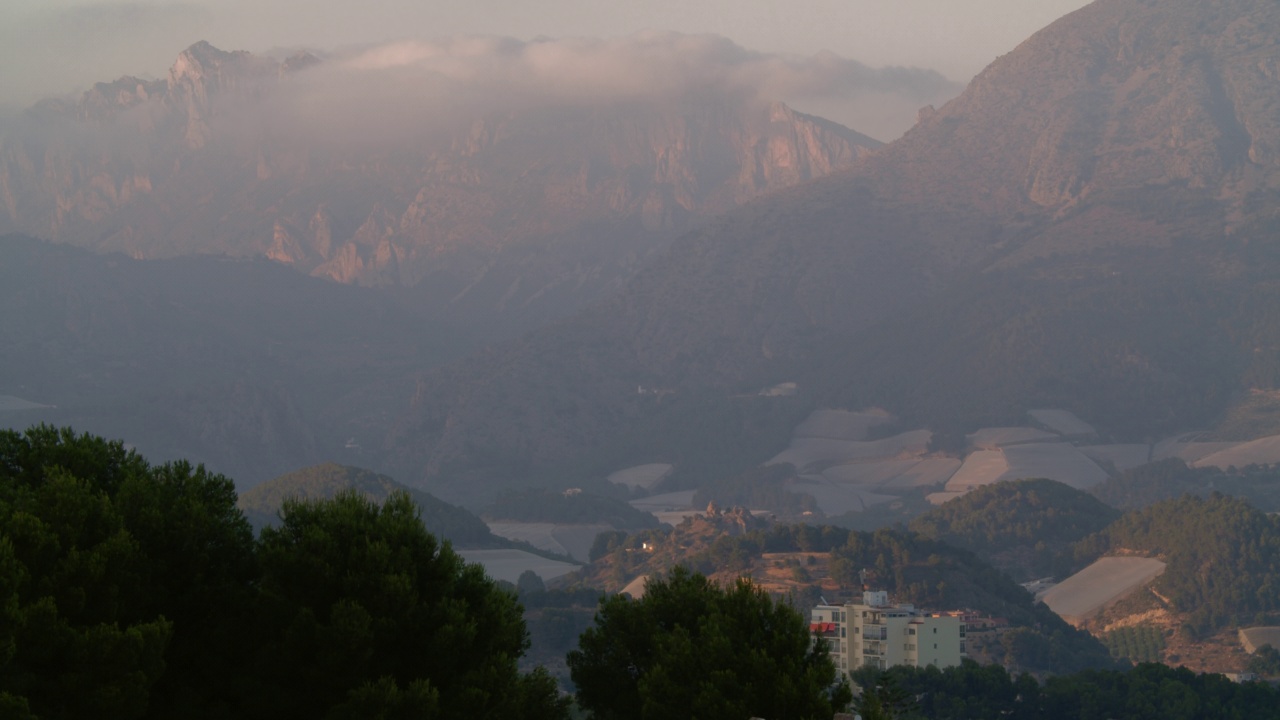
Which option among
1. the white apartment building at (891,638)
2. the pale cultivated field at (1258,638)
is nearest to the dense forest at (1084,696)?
the white apartment building at (891,638)

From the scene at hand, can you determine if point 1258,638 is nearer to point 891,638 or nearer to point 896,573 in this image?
point 896,573

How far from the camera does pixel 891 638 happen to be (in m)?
118

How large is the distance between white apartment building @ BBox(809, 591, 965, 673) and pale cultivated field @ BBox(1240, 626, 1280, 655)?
2469 inches

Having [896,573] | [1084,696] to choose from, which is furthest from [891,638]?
[896,573]

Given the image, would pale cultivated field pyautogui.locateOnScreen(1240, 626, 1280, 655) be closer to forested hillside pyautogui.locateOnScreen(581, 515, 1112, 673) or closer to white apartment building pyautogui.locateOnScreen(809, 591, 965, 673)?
forested hillside pyautogui.locateOnScreen(581, 515, 1112, 673)

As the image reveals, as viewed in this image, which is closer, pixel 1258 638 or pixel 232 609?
pixel 232 609

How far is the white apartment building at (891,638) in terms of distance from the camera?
116 m

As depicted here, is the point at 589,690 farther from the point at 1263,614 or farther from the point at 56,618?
the point at 1263,614

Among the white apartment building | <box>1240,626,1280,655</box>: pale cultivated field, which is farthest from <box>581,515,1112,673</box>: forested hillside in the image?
the white apartment building

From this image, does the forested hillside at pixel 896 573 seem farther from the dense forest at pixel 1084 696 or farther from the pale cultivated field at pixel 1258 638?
the dense forest at pixel 1084 696

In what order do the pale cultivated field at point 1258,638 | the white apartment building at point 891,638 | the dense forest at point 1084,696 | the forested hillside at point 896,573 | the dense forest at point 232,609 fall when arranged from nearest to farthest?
1. the dense forest at point 232,609
2. the dense forest at point 1084,696
3. the white apartment building at point 891,638
4. the pale cultivated field at point 1258,638
5. the forested hillside at point 896,573

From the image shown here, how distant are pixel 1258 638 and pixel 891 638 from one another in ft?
246

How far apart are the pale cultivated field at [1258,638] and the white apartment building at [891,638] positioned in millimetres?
62716

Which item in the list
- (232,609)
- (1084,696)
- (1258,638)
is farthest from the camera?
(1258,638)
